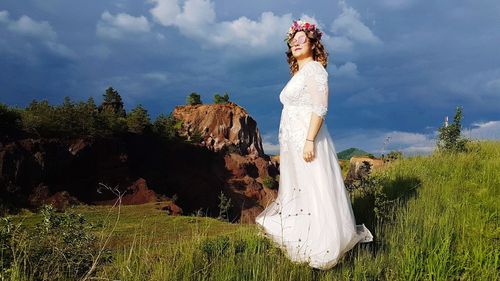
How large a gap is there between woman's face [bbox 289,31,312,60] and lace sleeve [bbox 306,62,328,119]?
36cm

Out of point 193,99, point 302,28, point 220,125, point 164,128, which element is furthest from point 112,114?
point 302,28

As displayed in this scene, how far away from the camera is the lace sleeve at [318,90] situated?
4.55 m

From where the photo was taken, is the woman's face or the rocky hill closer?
Result: the woman's face

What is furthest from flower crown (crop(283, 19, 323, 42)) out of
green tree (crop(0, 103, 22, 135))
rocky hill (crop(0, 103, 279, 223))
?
green tree (crop(0, 103, 22, 135))

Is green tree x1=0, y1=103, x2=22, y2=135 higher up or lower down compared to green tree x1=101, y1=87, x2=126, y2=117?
→ lower down

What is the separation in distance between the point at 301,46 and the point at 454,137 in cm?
899

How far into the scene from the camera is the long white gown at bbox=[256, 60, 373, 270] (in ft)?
14.3

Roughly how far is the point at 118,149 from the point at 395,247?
1814cm

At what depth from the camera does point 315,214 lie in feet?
14.6

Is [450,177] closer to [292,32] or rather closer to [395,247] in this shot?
[395,247]

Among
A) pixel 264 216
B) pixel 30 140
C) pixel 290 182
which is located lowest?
pixel 264 216

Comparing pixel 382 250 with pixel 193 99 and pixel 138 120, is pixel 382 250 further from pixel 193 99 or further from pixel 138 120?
pixel 193 99

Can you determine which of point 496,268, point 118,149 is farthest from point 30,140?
point 496,268

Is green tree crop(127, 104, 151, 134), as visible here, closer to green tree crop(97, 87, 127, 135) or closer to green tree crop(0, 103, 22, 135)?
green tree crop(97, 87, 127, 135)
